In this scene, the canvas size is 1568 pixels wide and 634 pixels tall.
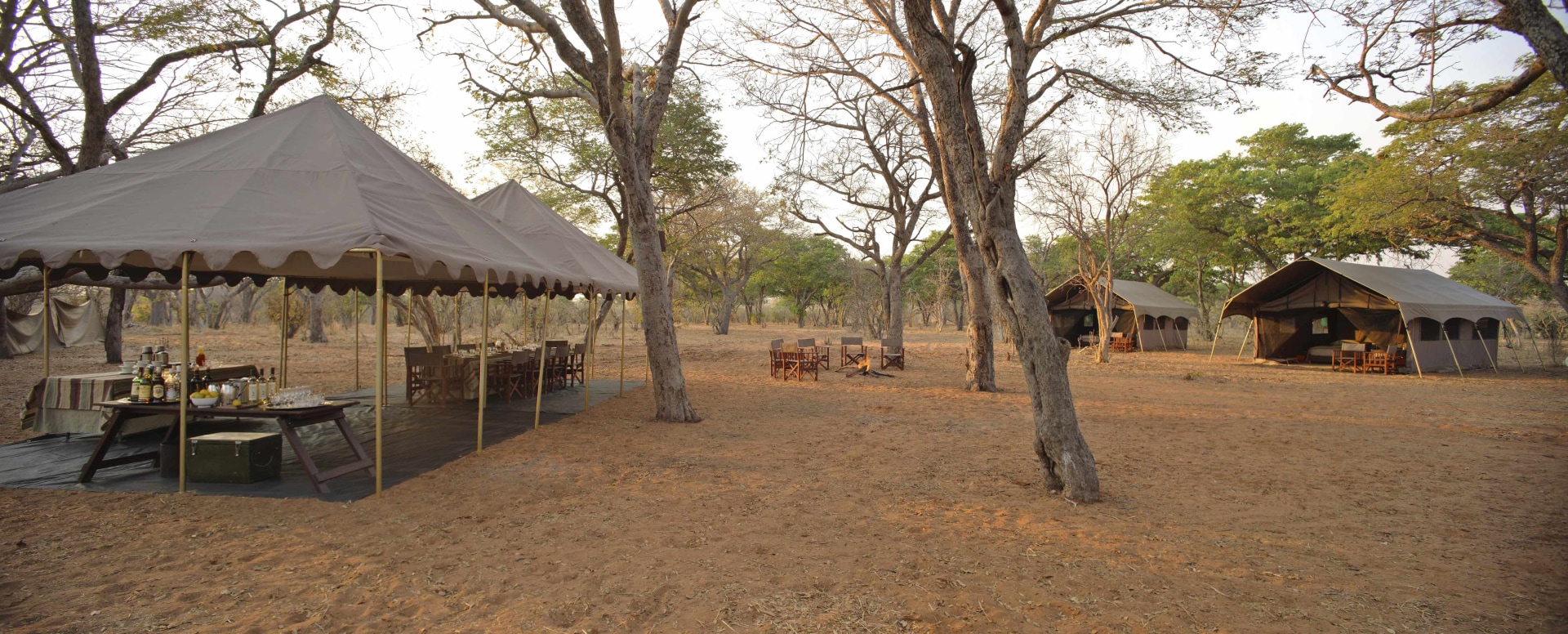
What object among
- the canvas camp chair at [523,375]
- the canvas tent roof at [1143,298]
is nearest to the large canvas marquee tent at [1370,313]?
the canvas tent roof at [1143,298]

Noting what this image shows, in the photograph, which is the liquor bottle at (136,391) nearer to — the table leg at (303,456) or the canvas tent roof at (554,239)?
the table leg at (303,456)

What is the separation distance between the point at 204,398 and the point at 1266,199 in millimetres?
25837

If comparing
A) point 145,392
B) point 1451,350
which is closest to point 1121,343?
point 1451,350

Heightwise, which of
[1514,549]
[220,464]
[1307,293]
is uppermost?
[1307,293]

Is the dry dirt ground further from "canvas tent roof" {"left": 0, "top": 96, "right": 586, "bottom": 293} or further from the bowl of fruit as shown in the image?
"canvas tent roof" {"left": 0, "top": 96, "right": 586, "bottom": 293}

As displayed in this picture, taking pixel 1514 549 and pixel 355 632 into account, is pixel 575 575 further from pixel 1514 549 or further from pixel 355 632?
pixel 1514 549

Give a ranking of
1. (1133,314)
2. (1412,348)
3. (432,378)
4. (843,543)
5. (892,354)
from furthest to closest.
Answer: (1133,314), (892,354), (1412,348), (432,378), (843,543)

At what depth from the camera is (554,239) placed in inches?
325

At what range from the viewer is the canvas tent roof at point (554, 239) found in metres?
7.76

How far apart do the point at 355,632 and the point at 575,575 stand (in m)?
0.98

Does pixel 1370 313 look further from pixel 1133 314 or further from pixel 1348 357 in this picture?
pixel 1133 314

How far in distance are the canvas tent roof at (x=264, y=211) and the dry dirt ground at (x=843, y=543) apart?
174cm

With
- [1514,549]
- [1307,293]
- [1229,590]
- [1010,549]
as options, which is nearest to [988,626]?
[1010,549]

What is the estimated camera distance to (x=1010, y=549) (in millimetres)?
3727
